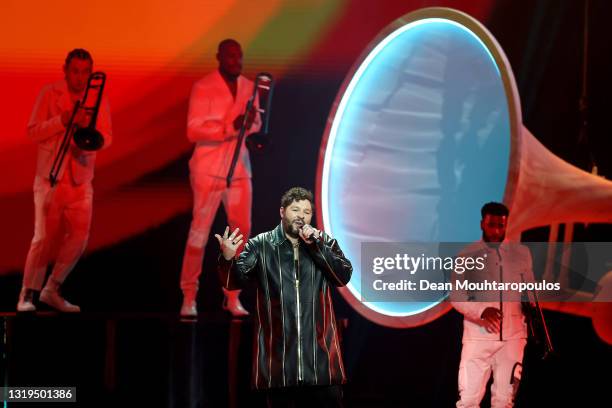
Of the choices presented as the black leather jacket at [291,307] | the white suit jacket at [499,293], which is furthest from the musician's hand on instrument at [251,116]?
the black leather jacket at [291,307]

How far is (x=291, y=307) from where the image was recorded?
3594mm

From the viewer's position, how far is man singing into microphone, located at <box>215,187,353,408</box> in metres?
3.50

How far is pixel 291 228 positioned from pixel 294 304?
36cm

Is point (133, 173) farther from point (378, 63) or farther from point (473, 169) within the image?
point (473, 169)

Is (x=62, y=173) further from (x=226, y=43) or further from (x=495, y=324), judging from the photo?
(x=495, y=324)

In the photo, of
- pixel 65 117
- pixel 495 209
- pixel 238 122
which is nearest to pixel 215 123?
pixel 238 122

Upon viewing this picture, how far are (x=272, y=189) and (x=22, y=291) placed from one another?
1.98 m

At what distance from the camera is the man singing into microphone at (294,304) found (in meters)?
3.50

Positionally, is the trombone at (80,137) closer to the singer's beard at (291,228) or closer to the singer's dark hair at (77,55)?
the singer's dark hair at (77,55)

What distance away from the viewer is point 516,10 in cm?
607

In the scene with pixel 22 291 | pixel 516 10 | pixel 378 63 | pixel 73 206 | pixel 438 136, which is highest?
pixel 516 10

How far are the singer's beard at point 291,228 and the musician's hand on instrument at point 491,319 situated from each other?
65.8 inches

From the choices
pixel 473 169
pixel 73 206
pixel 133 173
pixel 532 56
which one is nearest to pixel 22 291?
pixel 73 206

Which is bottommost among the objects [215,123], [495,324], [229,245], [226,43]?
[495,324]
